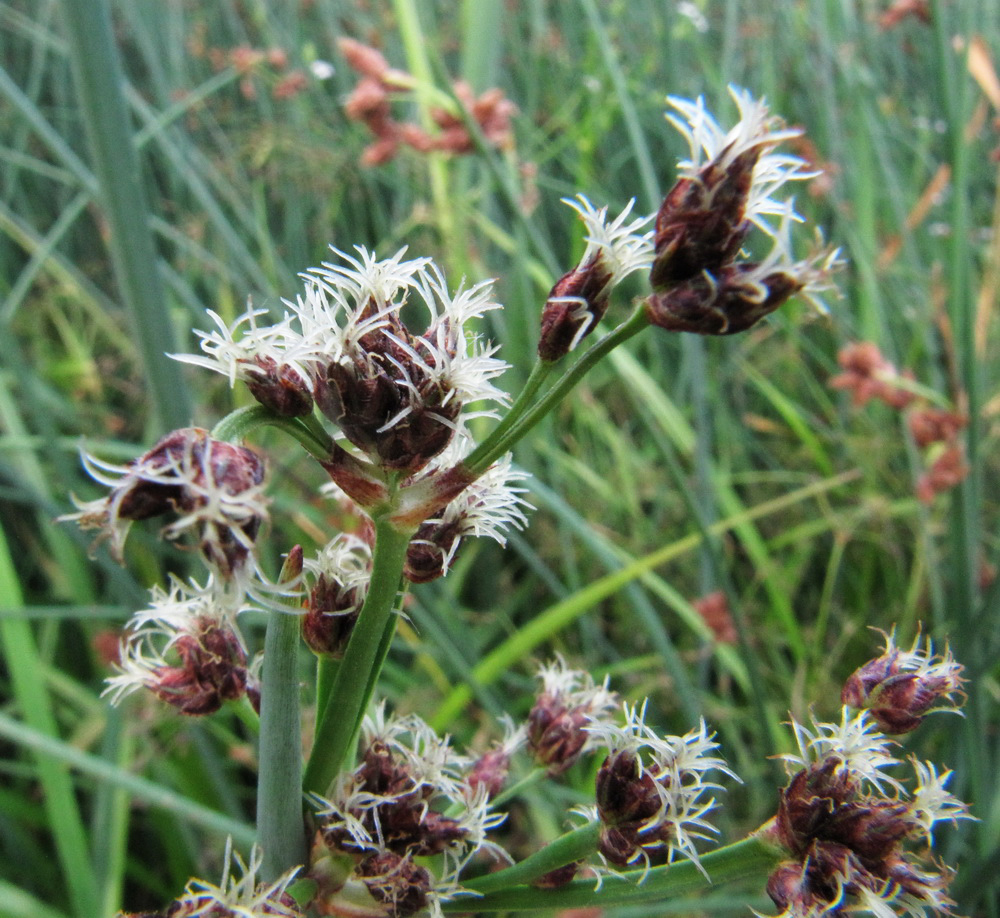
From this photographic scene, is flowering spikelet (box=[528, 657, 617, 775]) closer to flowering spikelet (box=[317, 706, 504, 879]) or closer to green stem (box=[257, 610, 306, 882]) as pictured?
flowering spikelet (box=[317, 706, 504, 879])

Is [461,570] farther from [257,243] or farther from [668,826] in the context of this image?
[668,826]

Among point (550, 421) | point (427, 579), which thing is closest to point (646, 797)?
point (427, 579)

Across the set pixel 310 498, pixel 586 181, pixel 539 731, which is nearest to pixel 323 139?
pixel 586 181

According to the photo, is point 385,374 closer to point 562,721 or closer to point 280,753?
point 280,753

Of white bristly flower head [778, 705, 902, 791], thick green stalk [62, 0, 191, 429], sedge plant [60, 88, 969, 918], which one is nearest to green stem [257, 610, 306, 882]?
sedge plant [60, 88, 969, 918]

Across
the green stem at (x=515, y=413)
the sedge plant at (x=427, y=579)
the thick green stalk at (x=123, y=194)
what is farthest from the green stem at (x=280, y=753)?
the thick green stalk at (x=123, y=194)

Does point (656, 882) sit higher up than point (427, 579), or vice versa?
point (427, 579)
